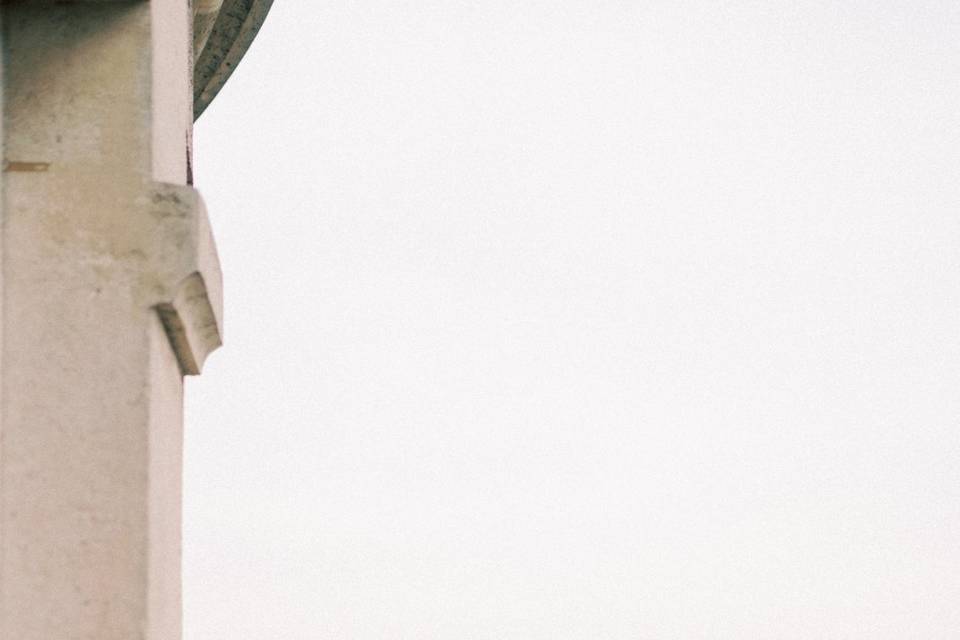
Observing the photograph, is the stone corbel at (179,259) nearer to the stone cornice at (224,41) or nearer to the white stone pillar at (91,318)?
the white stone pillar at (91,318)

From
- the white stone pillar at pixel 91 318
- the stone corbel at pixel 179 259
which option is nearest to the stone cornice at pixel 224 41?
the white stone pillar at pixel 91 318

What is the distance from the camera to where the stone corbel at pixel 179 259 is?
11.9ft

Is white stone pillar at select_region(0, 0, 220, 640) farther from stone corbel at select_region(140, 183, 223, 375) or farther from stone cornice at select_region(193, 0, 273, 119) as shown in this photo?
stone cornice at select_region(193, 0, 273, 119)

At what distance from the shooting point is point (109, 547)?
3.49m

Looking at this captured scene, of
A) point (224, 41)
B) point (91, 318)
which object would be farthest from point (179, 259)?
point (224, 41)

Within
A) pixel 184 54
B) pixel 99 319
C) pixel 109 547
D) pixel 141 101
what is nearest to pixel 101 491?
pixel 109 547

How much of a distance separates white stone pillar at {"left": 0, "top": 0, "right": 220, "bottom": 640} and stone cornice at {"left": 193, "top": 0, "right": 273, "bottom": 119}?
2.57 m

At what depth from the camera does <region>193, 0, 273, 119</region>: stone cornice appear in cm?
694

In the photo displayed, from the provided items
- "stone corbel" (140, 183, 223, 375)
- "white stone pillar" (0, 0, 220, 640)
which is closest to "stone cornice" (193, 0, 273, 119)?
"white stone pillar" (0, 0, 220, 640)

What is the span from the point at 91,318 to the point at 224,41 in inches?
152

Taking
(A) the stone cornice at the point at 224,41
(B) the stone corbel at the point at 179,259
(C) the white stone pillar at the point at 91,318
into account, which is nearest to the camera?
(C) the white stone pillar at the point at 91,318

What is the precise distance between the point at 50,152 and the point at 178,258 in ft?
1.43

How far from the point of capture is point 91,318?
362 centimetres

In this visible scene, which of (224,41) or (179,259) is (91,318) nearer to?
(179,259)
